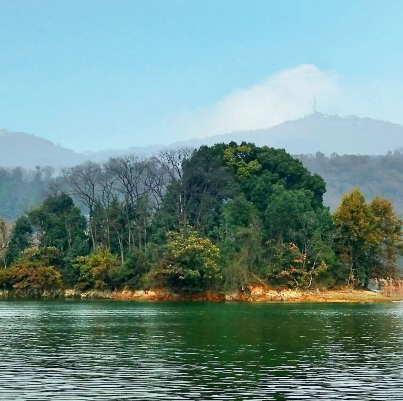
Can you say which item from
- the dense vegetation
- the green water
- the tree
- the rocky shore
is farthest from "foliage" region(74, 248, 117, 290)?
the green water

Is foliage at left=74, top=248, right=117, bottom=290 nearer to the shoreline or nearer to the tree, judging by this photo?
the shoreline

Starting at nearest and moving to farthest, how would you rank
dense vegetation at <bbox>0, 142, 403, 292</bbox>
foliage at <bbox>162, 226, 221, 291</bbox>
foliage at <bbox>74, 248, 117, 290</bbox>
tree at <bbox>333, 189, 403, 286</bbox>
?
1. foliage at <bbox>162, 226, 221, 291</bbox>
2. dense vegetation at <bbox>0, 142, 403, 292</bbox>
3. tree at <bbox>333, 189, 403, 286</bbox>
4. foliage at <bbox>74, 248, 117, 290</bbox>

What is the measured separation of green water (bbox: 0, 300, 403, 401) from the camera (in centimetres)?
2027

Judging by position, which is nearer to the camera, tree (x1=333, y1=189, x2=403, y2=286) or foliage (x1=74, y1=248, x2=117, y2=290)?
tree (x1=333, y1=189, x2=403, y2=286)

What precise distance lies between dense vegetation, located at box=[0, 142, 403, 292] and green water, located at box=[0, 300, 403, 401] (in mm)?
33502

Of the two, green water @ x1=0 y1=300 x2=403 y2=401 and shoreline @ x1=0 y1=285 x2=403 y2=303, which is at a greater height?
shoreline @ x1=0 y1=285 x2=403 y2=303

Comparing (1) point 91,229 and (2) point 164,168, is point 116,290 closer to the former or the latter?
(1) point 91,229

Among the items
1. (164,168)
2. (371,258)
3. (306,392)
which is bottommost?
(306,392)

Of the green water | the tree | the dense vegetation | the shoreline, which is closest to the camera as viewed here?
the green water

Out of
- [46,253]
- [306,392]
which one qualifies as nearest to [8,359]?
[306,392]

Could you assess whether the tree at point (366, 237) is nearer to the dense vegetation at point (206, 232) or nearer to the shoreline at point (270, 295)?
the dense vegetation at point (206, 232)

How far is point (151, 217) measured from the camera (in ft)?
301

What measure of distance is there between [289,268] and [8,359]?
181 feet

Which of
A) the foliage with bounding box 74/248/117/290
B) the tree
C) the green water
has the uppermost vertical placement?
the tree
